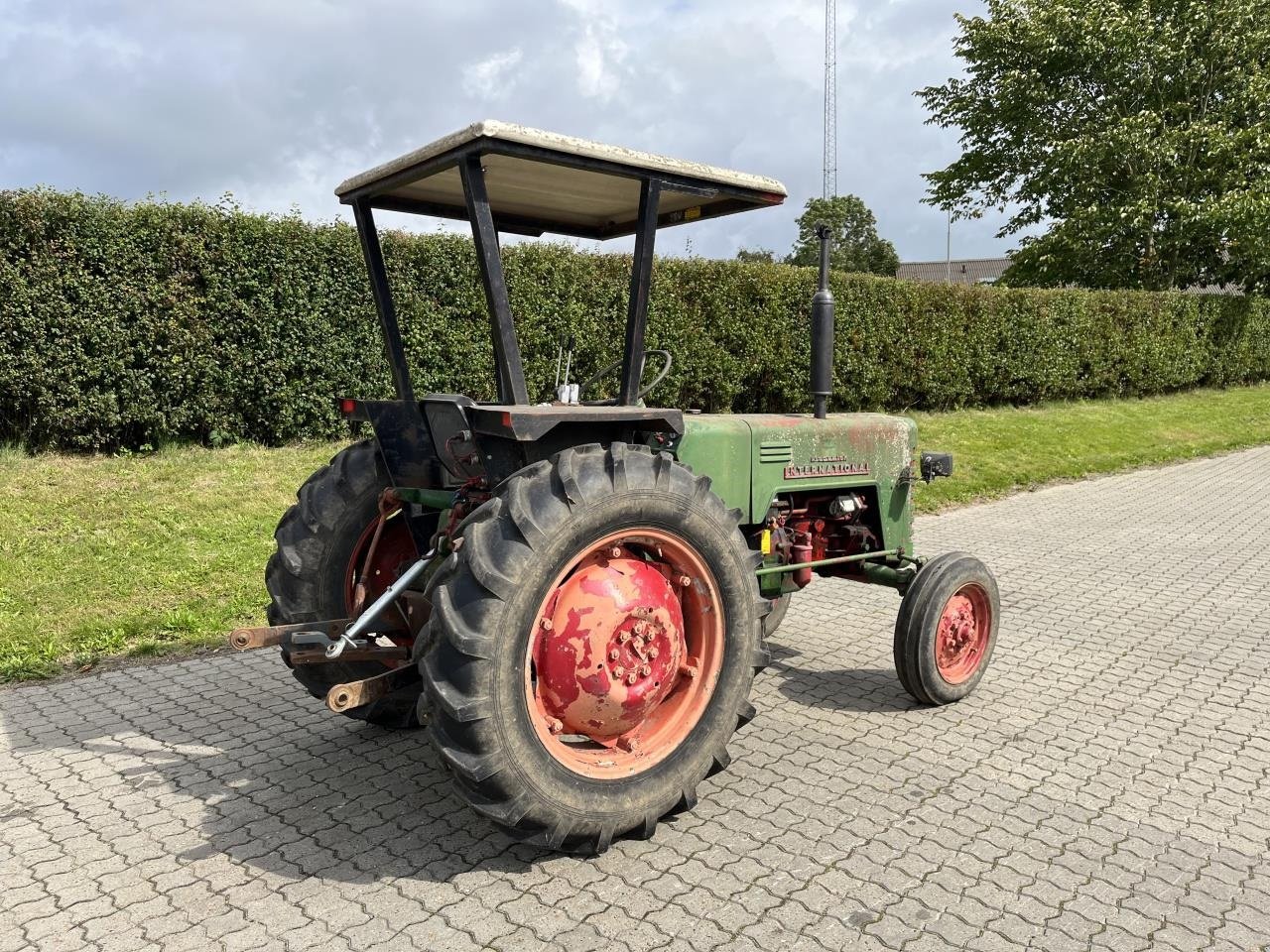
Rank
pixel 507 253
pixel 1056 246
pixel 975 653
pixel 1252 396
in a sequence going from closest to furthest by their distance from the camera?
pixel 975 653
pixel 507 253
pixel 1252 396
pixel 1056 246

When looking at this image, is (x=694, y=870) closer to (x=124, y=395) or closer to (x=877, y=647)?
(x=877, y=647)

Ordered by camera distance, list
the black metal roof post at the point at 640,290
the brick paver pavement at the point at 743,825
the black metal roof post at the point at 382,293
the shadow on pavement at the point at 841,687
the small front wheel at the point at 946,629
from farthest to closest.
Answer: the shadow on pavement at the point at 841,687 < the small front wheel at the point at 946,629 < the black metal roof post at the point at 382,293 < the black metal roof post at the point at 640,290 < the brick paver pavement at the point at 743,825

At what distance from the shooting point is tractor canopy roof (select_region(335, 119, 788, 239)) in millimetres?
2941

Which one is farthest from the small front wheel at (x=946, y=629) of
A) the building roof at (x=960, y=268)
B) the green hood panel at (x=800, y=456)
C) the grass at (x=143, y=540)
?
the building roof at (x=960, y=268)

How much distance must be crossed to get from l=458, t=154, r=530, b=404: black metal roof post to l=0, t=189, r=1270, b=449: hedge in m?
6.08

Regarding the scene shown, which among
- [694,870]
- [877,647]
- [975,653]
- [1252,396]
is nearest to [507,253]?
[877,647]

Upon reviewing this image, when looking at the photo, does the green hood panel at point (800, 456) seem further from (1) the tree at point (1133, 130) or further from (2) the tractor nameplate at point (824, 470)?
(1) the tree at point (1133, 130)

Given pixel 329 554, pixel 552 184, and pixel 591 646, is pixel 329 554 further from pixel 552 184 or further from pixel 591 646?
pixel 552 184

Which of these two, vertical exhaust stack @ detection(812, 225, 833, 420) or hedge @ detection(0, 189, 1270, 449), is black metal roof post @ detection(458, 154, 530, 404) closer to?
vertical exhaust stack @ detection(812, 225, 833, 420)

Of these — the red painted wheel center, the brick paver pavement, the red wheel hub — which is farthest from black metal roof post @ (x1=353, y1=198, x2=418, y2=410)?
the red wheel hub

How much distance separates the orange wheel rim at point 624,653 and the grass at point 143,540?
9.77ft

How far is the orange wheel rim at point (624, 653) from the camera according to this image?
2.92 m

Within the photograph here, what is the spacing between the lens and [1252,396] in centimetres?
2034

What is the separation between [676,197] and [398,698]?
229cm
